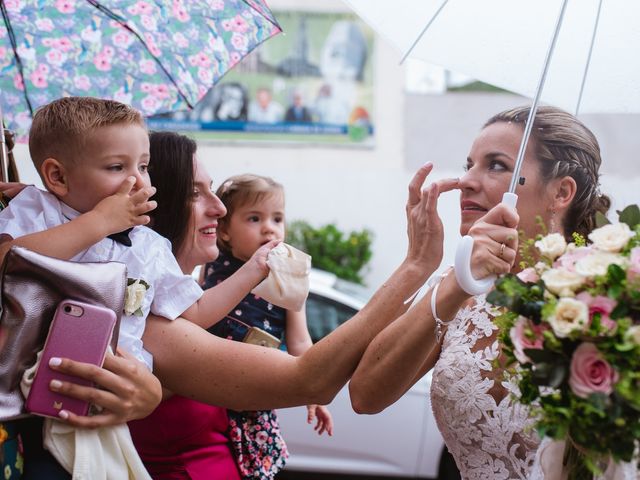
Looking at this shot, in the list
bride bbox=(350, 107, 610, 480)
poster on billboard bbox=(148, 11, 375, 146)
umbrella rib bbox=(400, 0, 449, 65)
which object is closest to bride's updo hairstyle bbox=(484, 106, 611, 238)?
bride bbox=(350, 107, 610, 480)

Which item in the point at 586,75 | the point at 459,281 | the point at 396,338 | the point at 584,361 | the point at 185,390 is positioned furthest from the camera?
the point at 586,75

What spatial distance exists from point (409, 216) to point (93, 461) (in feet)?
3.64

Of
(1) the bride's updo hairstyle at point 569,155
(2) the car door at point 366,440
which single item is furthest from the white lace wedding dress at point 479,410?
(2) the car door at point 366,440

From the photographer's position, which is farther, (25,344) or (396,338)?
(396,338)

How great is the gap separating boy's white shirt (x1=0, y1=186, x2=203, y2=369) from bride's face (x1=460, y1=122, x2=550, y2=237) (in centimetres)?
94

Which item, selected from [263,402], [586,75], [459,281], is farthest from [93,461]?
[586,75]

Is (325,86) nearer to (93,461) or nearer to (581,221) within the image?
(581,221)

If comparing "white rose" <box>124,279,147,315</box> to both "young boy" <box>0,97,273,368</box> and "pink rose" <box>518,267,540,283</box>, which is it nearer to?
"young boy" <box>0,97,273,368</box>

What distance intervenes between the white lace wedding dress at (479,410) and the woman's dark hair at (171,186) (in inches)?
39.8

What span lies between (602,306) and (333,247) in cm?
945

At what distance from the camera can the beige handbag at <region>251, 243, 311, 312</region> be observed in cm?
287

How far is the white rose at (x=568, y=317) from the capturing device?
1603 mm

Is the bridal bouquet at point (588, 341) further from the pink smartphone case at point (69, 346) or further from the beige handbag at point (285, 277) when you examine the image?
the beige handbag at point (285, 277)

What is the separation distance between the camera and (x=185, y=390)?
8.29 ft
